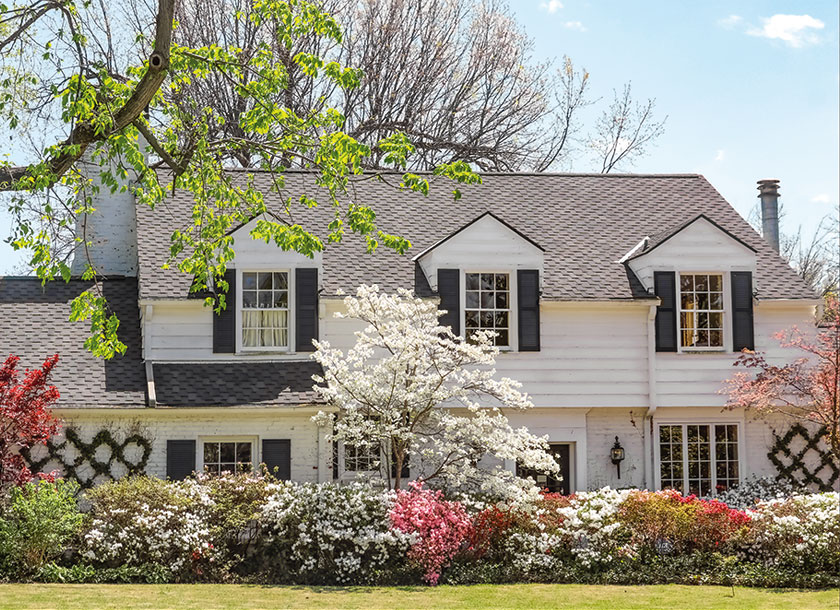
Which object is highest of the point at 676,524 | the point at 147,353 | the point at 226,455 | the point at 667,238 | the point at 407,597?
the point at 667,238

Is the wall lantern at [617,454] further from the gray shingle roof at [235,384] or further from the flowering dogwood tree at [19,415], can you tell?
the flowering dogwood tree at [19,415]

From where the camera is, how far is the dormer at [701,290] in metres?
21.4

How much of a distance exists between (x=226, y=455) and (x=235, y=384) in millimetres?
1346

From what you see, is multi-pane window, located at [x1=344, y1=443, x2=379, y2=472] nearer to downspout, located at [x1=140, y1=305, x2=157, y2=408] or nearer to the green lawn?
downspout, located at [x1=140, y1=305, x2=157, y2=408]

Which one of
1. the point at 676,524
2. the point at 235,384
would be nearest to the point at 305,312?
the point at 235,384

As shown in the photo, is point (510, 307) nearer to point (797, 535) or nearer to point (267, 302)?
point (267, 302)

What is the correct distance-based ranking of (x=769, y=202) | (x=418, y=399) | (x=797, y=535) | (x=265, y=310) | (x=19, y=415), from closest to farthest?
(x=797, y=535), (x=19, y=415), (x=418, y=399), (x=265, y=310), (x=769, y=202)

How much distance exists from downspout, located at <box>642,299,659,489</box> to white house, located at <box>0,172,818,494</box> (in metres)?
0.04

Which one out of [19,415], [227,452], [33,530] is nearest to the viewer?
[33,530]

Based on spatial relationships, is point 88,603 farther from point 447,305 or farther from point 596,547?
point 447,305

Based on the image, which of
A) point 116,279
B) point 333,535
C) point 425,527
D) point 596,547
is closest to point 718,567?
point 596,547

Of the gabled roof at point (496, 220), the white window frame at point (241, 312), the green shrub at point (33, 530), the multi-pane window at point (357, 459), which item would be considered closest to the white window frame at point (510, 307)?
the gabled roof at point (496, 220)

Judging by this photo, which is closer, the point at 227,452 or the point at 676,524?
the point at 676,524

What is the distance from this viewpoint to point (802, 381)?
2022cm
